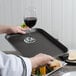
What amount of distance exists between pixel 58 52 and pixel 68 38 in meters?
1.47

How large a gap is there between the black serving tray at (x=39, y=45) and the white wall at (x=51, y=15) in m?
1.10

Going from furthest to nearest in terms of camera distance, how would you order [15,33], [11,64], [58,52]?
[15,33]
[58,52]
[11,64]

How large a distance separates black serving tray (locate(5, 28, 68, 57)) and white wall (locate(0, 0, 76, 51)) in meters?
1.10

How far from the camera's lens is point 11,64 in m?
1.16

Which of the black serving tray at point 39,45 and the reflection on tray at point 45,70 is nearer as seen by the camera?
the reflection on tray at point 45,70

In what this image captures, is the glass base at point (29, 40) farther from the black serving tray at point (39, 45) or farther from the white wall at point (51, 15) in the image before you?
the white wall at point (51, 15)

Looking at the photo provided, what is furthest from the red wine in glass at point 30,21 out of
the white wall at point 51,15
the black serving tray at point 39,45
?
the white wall at point 51,15

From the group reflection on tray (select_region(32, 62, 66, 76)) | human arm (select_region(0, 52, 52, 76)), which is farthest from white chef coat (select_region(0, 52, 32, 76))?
reflection on tray (select_region(32, 62, 66, 76))

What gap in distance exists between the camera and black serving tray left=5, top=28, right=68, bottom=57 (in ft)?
5.33

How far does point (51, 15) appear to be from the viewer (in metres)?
3.02

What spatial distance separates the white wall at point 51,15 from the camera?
2.98 meters

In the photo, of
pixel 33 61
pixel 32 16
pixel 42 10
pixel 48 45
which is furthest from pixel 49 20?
pixel 33 61

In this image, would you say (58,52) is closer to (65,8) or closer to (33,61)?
(33,61)

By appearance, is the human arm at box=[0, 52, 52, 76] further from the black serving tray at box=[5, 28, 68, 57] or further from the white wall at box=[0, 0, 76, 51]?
the white wall at box=[0, 0, 76, 51]
